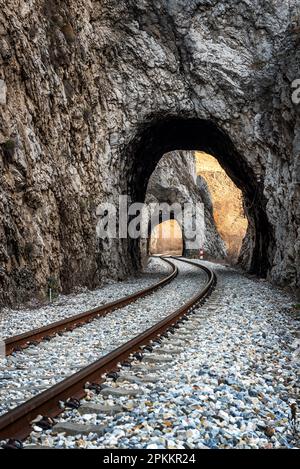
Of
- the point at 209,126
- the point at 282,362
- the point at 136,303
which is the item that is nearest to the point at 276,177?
the point at 209,126

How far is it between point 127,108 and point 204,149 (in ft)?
25.2

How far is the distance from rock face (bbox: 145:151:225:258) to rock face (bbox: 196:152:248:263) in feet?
55.6

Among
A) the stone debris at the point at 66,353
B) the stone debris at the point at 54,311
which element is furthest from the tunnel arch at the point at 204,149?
the stone debris at the point at 66,353

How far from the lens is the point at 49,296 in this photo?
1251 centimetres

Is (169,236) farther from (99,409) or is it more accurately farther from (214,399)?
(99,409)

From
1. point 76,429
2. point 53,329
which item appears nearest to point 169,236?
point 53,329

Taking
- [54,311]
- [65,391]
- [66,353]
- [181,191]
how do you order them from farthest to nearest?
[181,191] < [54,311] < [66,353] < [65,391]

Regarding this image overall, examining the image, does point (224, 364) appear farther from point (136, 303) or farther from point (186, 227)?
point (186, 227)

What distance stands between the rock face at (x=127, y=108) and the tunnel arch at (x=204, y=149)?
12cm

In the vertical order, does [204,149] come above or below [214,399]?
above

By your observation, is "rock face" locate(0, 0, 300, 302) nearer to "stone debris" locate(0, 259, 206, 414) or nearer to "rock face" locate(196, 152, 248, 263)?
"stone debris" locate(0, 259, 206, 414)

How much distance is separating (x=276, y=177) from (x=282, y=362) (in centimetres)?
1247

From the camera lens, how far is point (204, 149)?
26047mm

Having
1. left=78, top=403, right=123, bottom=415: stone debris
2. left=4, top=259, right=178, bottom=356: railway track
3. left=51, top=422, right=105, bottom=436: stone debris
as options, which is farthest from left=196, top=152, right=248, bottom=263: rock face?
left=51, top=422, right=105, bottom=436: stone debris
